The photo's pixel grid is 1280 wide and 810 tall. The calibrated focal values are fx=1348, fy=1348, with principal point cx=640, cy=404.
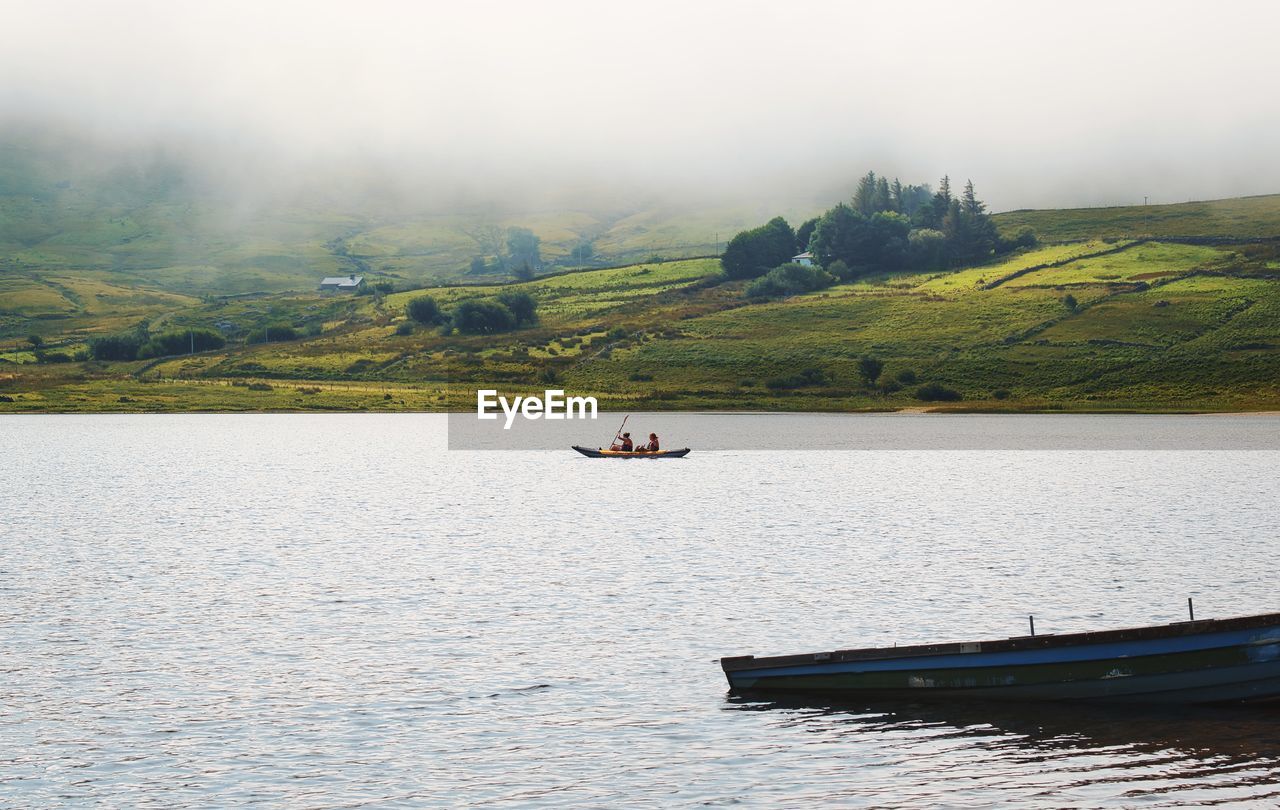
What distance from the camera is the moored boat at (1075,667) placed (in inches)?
1380

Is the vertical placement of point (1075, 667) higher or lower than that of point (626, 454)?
lower

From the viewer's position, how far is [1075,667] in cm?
3625

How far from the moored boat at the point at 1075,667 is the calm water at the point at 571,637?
73 cm

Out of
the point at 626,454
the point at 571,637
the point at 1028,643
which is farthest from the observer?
the point at 626,454

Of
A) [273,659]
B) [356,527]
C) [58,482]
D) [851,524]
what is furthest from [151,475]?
[273,659]

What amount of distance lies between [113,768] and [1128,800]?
2319cm

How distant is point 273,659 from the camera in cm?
4459

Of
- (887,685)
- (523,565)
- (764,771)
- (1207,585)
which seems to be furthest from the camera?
(523,565)

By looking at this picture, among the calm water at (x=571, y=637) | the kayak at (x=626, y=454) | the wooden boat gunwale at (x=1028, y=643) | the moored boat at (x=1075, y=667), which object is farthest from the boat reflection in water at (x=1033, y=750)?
the kayak at (x=626, y=454)

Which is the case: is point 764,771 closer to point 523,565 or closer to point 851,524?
point 523,565

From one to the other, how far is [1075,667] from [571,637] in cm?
1876

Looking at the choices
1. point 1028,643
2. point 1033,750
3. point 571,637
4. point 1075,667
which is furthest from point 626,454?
point 1033,750

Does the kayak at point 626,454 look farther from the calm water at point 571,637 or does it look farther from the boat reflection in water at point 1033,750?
the boat reflection in water at point 1033,750

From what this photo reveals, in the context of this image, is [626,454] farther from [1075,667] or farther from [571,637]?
[1075,667]
